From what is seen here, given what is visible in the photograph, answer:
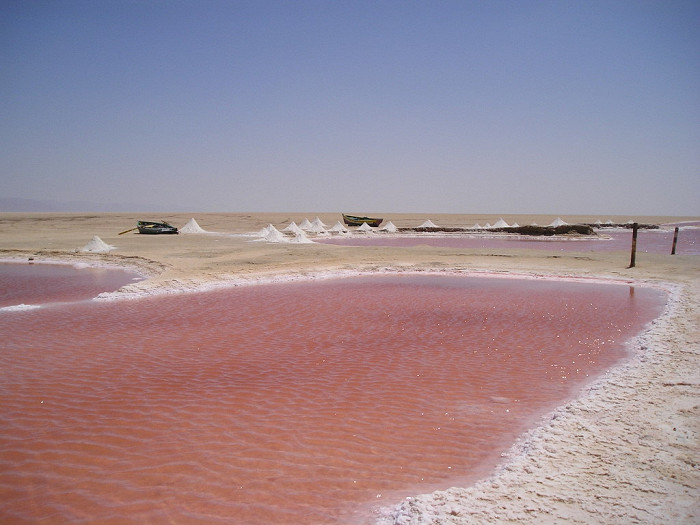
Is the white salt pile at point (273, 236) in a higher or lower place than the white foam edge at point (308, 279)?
higher

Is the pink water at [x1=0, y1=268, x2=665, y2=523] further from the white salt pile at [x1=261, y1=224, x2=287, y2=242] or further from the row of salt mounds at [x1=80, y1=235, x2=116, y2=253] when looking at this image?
the white salt pile at [x1=261, y1=224, x2=287, y2=242]

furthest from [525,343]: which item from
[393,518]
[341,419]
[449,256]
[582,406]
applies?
[449,256]

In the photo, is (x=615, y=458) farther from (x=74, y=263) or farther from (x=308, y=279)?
(x=74, y=263)

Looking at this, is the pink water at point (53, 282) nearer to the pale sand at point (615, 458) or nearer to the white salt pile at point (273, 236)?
the white salt pile at point (273, 236)

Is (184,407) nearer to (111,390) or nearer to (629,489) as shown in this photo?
(111,390)

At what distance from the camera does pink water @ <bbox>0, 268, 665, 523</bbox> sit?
4.16m

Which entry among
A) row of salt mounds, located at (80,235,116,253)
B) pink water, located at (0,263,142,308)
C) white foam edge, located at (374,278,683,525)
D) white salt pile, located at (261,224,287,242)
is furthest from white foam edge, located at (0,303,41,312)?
white salt pile, located at (261,224,287,242)

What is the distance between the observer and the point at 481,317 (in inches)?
444

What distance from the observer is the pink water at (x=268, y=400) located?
4160 millimetres

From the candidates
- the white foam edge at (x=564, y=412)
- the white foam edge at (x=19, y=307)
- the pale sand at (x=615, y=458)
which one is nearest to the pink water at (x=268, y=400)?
the white foam edge at (x=564, y=412)

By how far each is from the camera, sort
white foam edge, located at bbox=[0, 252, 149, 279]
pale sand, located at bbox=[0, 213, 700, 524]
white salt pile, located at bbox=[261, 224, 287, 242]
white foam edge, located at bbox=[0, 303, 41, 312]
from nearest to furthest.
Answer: pale sand, located at bbox=[0, 213, 700, 524] < white foam edge, located at bbox=[0, 303, 41, 312] < white foam edge, located at bbox=[0, 252, 149, 279] < white salt pile, located at bbox=[261, 224, 287, 242]

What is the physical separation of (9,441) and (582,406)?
278 inches

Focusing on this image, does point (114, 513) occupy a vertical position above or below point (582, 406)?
below

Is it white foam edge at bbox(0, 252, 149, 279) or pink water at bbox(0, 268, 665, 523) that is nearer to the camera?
pink water at bbox(0, 268, 665, 523)
